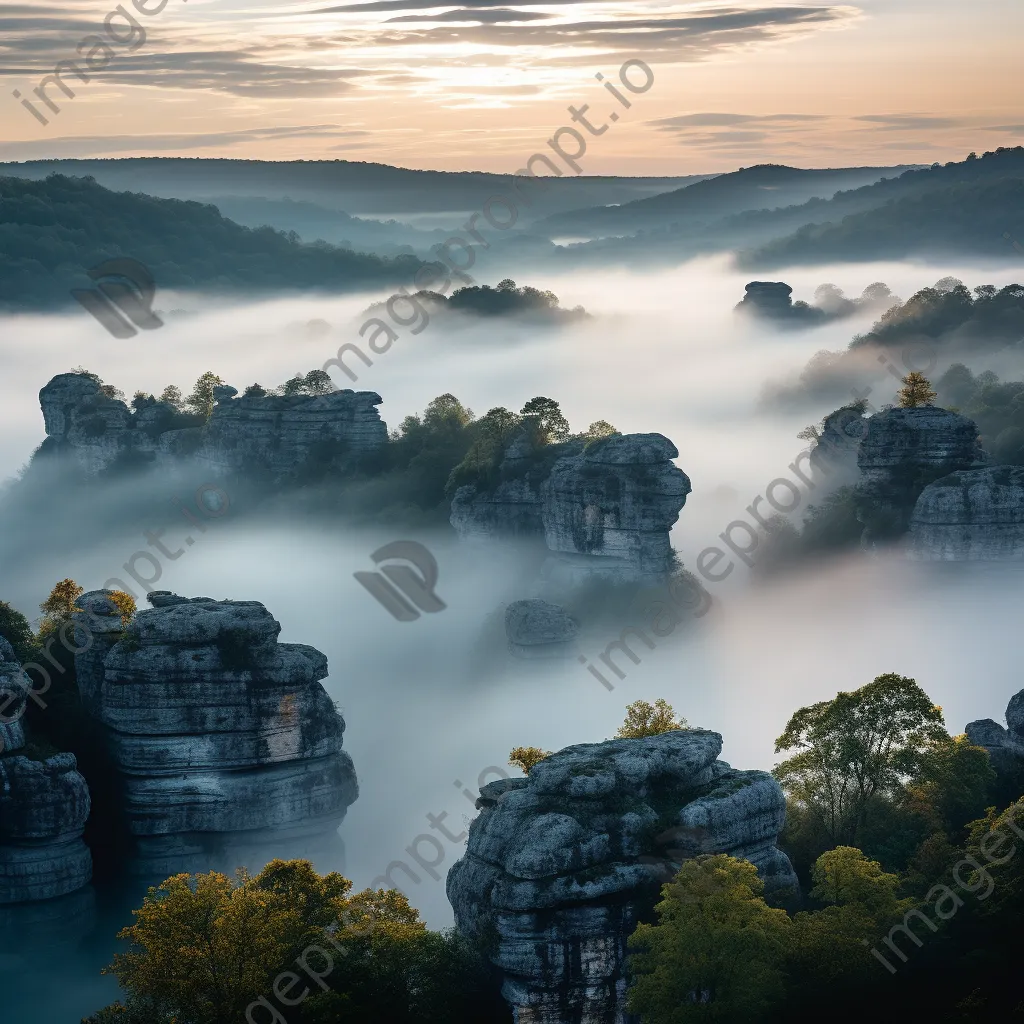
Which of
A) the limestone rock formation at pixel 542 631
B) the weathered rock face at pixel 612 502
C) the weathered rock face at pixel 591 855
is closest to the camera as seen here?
the weathered rock face at pixel 591 855

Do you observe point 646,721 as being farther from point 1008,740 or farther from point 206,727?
point 206,727

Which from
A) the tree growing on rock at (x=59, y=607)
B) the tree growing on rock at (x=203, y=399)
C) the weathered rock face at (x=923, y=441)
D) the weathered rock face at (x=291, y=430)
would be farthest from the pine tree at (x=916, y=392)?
the tree growing on rock at (x=203, y=399)

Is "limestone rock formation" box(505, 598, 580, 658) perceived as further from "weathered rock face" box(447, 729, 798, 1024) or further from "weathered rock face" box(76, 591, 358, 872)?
"weathered rock face" box(447, 729, 798, 1024)

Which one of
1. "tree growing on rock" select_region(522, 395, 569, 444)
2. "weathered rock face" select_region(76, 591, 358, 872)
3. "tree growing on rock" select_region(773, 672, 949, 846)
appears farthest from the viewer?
"tree growing on rock" select_region(522, 395, 569, 444)

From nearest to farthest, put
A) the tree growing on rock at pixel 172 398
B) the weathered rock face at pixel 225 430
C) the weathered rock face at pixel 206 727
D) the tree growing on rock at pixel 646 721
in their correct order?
the tree growing on rock at pixel 646 721 < the weathered rock face at pixel 206 727 < the weathered rock face at pixel 225 430 < the tree growing on rock at pixel 172 398

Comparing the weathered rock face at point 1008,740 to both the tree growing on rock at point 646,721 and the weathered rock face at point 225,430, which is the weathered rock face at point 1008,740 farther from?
the weathered rock face at point 225,430

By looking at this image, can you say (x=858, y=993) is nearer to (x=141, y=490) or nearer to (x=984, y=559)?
(x=984, y=559)

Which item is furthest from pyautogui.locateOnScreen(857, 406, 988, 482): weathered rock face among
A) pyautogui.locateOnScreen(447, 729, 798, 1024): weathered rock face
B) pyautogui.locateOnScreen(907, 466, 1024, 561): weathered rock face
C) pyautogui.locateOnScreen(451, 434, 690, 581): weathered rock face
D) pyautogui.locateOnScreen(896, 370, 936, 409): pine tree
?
pyautogui.locateOnScreen(447, 729, 798, 1024): weathered rock face
